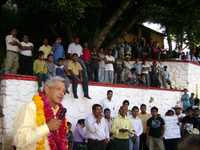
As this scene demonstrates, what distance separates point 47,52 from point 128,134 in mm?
5226

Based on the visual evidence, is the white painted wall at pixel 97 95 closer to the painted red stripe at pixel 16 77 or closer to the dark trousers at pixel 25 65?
the painted red stripe at pixel 16 77

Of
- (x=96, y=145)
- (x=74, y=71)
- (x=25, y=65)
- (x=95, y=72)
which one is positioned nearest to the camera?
(x=96, y=145)

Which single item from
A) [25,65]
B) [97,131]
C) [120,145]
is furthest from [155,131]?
[25,65]

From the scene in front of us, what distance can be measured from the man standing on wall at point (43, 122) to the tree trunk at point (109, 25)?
65.8ft

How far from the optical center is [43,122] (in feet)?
19.7

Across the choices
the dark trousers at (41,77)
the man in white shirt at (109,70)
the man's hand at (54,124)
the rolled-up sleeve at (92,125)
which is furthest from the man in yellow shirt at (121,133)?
the man's hand at (54,124)

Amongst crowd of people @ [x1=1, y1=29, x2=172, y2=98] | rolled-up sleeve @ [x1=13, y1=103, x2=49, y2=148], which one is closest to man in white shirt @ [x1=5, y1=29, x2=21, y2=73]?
crowd of people @ [x1=1, y1=29, x2=172, y2=98]

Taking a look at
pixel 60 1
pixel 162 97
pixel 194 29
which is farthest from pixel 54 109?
pixel 194 29

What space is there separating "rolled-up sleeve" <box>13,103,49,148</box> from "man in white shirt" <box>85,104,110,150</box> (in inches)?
355

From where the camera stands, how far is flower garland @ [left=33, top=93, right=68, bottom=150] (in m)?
6.05

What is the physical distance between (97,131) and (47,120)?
9.02 m

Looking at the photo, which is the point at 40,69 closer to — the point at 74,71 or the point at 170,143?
the point at 74,71

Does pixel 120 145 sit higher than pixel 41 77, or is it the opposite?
pixel 41 77

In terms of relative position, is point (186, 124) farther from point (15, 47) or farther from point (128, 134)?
point (15, 47)
